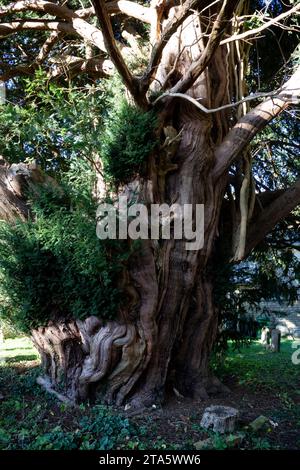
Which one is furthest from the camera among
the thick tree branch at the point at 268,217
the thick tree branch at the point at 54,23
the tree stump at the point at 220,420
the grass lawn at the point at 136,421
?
the thick tree branch at the point at 268,217

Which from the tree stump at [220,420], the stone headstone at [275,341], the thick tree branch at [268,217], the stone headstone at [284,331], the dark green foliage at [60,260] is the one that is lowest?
the stone headstone at [284,331]

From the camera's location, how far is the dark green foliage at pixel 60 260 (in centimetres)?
410

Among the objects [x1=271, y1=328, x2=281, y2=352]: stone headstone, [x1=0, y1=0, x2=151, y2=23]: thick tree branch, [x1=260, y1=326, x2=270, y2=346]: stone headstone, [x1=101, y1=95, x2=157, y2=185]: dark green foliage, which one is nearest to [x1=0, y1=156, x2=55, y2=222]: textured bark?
[x1=101, y1=95, x2=157, y2=185]: dark green foliage

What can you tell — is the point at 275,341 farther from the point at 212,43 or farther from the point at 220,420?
the point at 212,43

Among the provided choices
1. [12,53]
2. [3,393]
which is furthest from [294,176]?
[3,393]

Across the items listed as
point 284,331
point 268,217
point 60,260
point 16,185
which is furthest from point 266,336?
point 16,185

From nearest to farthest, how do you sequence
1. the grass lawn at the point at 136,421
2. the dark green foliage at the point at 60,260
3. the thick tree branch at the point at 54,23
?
the grass lawn at the point at 136,421
the dark green foliage at the point at 60,260
the thick tree branch at the point at 54,23

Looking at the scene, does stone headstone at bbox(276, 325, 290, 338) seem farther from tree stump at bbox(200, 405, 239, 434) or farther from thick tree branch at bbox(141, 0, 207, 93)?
thick tree branch at bbox(141, 0, 207, 93)

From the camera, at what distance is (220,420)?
3.77 m

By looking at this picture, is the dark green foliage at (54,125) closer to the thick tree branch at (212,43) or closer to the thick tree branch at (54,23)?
the thick tree branch at (54,23)

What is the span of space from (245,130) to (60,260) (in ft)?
8.28

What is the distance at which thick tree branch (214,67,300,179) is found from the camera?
4.76 m

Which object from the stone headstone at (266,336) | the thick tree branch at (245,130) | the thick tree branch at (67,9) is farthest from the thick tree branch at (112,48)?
the stone headstone at (266,336)

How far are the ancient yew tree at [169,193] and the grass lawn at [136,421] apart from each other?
27 cm
